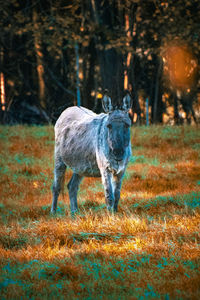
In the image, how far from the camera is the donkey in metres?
6.39

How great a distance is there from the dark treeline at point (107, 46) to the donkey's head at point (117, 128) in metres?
7.44

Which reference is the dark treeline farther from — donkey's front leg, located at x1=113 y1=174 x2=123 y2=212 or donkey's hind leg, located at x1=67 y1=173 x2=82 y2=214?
donkey's front leg, located at x1=113 y1=174 x2=123 y2=212

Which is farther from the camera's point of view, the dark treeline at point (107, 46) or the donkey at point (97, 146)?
the dark treeline at point (107, 46)

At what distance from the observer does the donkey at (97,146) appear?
21.0 feet

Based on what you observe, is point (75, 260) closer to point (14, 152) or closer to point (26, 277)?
point (26, 277)

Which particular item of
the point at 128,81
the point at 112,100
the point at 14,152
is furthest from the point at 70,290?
the point at 128,81

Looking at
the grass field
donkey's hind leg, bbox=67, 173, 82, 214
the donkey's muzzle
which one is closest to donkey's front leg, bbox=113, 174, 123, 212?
the grass field

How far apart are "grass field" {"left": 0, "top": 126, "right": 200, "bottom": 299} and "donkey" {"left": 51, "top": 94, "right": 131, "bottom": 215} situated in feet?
1.77

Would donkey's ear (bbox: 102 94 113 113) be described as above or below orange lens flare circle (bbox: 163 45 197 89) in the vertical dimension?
below

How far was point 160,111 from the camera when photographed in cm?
2558

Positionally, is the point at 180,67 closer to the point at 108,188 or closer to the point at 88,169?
the point at 88,169

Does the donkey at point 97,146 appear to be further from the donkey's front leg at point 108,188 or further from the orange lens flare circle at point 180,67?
the orange lens flare circle at point 180,67

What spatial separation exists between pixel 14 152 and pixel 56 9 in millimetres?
9403

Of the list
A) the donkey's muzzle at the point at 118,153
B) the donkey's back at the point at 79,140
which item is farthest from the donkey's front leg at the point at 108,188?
the donkey's back at the point at 79,140
